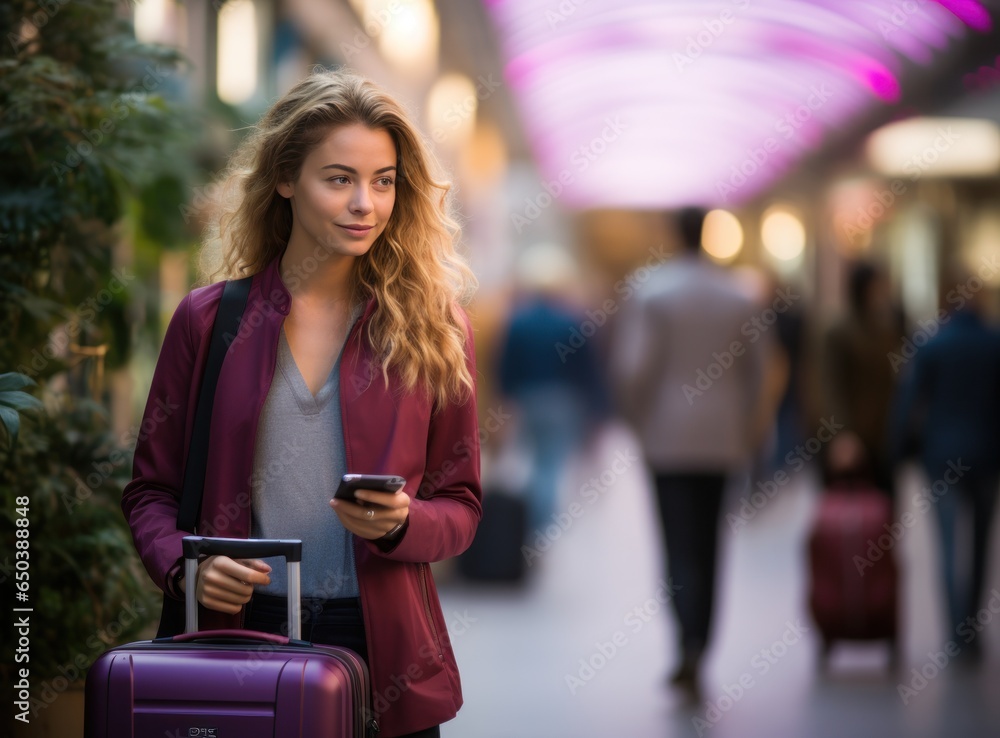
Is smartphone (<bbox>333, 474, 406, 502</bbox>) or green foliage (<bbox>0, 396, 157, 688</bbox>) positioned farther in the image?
green foliage (<bbox>0, 396, 157, 688</bbox>)

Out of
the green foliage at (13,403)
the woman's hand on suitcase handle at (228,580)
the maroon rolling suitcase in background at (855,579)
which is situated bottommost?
the maroon rolling suitcase in background at (855,579)

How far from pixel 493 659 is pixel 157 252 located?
2.55 meters

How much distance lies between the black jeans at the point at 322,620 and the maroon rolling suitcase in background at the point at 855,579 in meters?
4.48

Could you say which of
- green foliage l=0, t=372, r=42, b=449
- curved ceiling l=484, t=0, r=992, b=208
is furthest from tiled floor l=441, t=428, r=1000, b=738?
curved ceiling l=484, t=0, r=992, b=208

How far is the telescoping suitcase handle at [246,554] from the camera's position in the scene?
206 cm

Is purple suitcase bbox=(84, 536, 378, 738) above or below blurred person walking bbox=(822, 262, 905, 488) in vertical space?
below

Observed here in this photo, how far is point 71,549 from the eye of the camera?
3.70m

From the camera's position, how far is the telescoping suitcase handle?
206 centimetres

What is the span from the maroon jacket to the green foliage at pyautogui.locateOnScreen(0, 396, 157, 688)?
129 cm

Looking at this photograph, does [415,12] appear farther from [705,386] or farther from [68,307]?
[68,307]

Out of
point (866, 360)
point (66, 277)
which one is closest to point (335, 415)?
point (66, 277)

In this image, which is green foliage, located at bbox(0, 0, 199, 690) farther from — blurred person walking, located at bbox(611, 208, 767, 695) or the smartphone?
blurred person walking, located at bbox(611, 208, 767, 695)

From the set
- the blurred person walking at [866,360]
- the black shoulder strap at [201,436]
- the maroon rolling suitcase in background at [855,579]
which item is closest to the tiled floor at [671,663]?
the maroon rolling suitcase in background at [855,579]

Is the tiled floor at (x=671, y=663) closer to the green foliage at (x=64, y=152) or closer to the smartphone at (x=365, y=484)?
the green foliage at (x=64, y=152)
